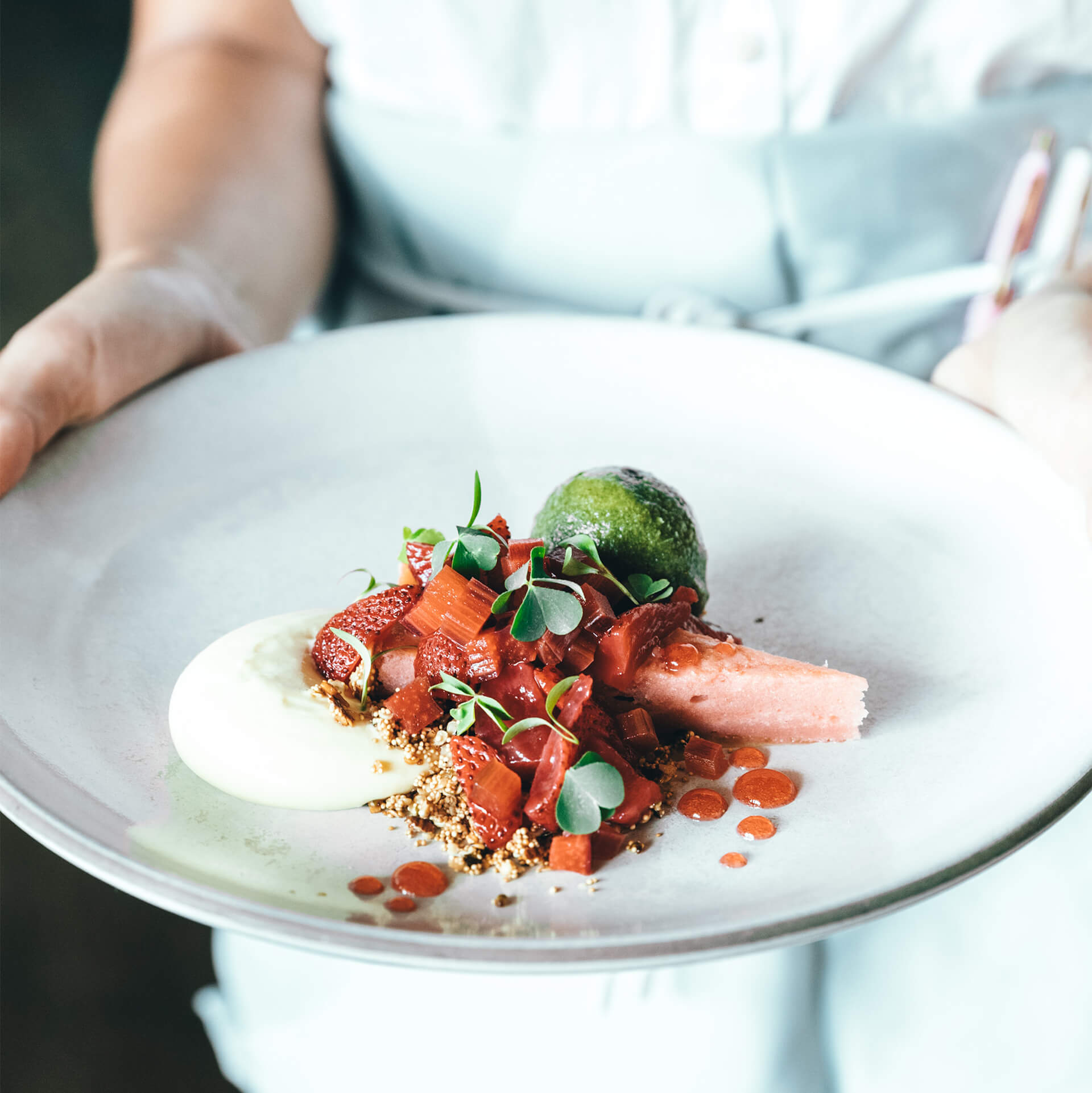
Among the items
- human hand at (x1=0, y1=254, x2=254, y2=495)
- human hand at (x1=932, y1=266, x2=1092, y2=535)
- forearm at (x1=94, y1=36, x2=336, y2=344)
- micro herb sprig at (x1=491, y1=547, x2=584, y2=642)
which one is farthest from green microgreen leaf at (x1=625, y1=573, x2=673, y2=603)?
forearm at (x1=94, y1=36, x2=336, y2=344)

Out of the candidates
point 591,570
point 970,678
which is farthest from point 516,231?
point 970,678

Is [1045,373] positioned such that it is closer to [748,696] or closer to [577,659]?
[748,696]

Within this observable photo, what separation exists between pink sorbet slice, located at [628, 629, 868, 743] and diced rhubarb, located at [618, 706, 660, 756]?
1.5 inches

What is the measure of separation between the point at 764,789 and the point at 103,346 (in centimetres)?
97

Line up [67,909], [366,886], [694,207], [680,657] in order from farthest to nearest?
[67,909] → [694,207] → [680,657] → [366,886]

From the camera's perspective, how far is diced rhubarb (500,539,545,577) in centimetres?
109

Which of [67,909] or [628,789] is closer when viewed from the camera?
[628,789]

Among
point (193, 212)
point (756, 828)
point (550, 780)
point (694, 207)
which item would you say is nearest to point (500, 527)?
point (550, 780)

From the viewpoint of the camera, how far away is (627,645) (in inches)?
41.1

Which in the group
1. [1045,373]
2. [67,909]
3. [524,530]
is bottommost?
[67,909]

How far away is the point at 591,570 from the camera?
3.54 ft

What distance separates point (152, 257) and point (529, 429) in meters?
0.66

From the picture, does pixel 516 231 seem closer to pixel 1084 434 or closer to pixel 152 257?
pixel 152 257

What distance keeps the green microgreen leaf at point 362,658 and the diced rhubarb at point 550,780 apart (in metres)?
0.21
